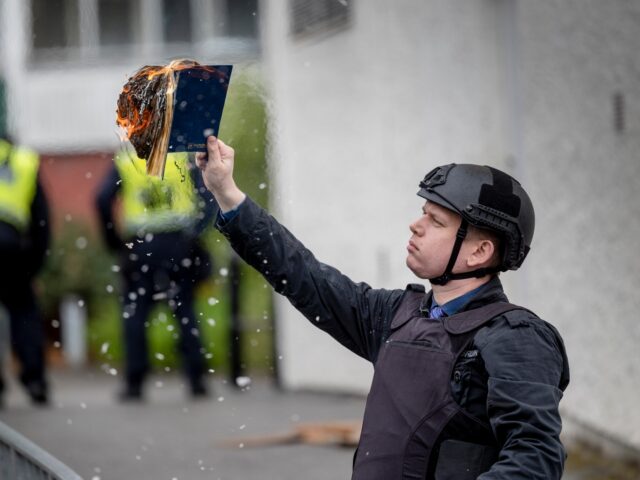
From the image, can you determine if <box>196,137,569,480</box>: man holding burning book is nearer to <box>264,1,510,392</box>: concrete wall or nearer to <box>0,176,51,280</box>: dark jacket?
<box>264,1,510,392</box>: concrete wall

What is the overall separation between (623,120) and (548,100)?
0.49 meters

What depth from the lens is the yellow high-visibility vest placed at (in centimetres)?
774

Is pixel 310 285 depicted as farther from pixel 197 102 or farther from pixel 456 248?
pixel 197 102

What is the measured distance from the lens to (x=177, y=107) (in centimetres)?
288

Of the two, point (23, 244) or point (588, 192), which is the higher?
point (588, 192)

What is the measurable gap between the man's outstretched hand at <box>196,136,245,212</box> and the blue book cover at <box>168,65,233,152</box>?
0.20 ft

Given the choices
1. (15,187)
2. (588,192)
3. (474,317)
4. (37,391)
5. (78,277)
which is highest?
(474,317)

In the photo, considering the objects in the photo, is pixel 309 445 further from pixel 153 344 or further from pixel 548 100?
pixel 153 344

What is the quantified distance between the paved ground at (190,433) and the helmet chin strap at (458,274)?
2.86 meters

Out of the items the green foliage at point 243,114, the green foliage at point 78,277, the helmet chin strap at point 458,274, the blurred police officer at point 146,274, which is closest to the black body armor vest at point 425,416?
the helmet chin strap at point 458,274

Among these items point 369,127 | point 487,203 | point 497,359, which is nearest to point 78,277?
point 369,127

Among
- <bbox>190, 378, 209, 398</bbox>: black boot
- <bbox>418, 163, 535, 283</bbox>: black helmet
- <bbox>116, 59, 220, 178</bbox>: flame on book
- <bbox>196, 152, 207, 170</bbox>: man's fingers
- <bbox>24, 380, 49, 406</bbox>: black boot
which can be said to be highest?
<bbox>116, 59, 220, 178</bbox>: flame on book

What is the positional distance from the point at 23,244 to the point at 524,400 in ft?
18.8

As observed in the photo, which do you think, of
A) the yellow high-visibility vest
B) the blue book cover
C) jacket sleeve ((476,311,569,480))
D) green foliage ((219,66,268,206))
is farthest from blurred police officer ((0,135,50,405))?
jacket sleeve ((476,311,569,480))
